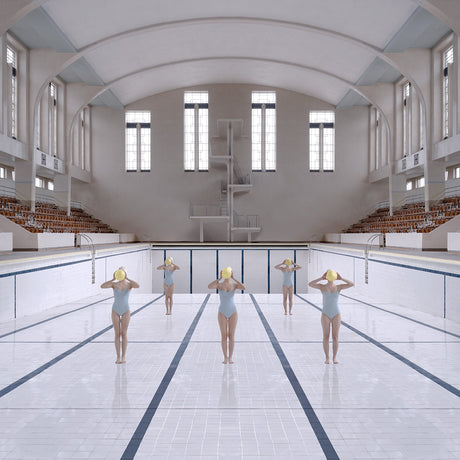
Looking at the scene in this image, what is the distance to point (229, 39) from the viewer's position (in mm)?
16953

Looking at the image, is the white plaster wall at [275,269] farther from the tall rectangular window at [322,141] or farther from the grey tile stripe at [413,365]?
the grey tile stripe at [413,365]

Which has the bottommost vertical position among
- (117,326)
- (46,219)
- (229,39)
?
(117,326)

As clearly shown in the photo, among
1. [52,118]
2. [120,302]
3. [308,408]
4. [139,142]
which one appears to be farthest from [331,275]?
[139,142]

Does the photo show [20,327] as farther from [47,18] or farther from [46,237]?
[47,18]

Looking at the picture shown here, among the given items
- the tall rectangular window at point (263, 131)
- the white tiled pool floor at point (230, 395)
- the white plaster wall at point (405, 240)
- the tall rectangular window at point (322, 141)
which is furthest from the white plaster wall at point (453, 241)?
the tall rectangular window at point (263, 131)

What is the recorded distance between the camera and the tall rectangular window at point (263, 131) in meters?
22.1

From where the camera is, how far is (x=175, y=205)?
72.6ft

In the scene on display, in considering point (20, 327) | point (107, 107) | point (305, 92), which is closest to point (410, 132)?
point (305, 92)

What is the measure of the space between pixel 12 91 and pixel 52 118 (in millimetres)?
3234

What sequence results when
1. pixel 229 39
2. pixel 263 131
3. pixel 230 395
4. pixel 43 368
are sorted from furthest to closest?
pixel 263 131, pixel 229 39, pixel 43 368, pixel 230 395

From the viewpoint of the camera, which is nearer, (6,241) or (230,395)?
(230,395)

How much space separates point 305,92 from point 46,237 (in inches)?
645

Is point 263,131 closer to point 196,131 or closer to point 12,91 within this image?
point 196,131

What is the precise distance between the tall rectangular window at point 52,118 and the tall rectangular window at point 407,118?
57.5 feet
